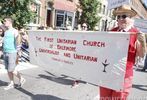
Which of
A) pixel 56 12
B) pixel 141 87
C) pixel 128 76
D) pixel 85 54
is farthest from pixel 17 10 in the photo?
pixel 56 12

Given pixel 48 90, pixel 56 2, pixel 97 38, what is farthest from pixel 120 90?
pixel 56 2

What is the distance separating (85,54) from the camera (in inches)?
213

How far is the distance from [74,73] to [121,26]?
Result: 1405 millimetres

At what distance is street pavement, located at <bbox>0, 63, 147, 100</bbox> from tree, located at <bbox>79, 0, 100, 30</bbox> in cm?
2077

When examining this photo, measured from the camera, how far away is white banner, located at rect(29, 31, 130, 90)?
4.80 metres

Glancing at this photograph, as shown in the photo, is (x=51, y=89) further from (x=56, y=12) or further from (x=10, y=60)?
(x=56, y=12)

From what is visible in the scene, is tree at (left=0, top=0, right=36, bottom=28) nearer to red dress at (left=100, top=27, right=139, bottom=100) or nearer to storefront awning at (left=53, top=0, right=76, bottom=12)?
red dress at (left=100, top=27, right=139, bottom=100)

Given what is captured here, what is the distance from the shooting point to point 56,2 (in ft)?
94.2

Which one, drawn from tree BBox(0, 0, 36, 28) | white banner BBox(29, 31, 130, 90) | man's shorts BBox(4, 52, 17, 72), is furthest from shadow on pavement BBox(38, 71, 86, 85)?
tree BBox(0, 0, 36, 28)

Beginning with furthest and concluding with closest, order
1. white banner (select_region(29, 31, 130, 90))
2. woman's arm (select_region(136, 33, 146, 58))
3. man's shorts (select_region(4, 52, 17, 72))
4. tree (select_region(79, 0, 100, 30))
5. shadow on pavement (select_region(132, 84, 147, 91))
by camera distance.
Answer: tree (select_region(79, 0, 100, 30)) < shadow on pavement (select_region(132, 84, 147, 91)) < man's shorts (select_region(4, 52, 17, 72)) < white banner (select_region(29, 31, 130, 90)) < woman's arm (select_region(136, 33, 146, 58))

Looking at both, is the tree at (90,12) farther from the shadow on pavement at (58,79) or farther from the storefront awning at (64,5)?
the shadow on pavement at (58,79)

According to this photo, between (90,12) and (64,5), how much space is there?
261cm

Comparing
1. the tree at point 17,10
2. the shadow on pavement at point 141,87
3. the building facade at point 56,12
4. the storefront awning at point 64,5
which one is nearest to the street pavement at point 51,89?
the shadow on pavement at point 141,87

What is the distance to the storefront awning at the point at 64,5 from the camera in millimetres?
28898
